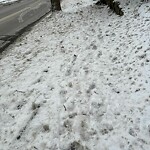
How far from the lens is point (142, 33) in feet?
22.4

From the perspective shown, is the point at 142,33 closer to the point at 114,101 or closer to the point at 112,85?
the point at 112,85

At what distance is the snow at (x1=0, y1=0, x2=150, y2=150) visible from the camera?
12.6ft

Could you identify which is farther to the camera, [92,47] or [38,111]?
[92,47]

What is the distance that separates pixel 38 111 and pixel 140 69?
249cm

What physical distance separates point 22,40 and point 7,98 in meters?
4.55

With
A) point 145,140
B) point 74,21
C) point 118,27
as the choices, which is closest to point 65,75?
point 145,140

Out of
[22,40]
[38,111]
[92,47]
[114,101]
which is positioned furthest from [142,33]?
[22,40]

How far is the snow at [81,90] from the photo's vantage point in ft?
12.6

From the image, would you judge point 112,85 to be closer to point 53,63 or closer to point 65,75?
point 65,75

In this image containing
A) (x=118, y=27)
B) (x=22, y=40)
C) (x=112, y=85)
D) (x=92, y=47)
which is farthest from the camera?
(x=22, y=40)

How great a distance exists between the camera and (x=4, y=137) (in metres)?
4.05

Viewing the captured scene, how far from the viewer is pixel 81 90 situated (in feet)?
16.9

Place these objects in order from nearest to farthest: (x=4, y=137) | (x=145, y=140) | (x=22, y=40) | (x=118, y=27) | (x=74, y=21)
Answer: (x=145, y=140)
(x=4, y=137)
(x=118, y=27)
(x=22, y=40)
(x=74, y=21)

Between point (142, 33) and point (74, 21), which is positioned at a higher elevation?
point (142, 33)
